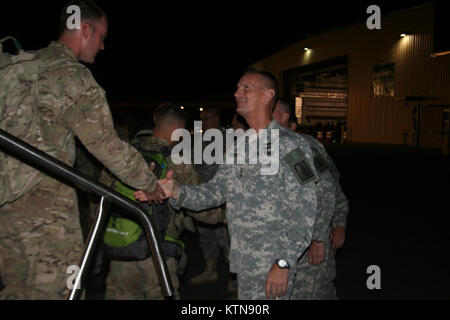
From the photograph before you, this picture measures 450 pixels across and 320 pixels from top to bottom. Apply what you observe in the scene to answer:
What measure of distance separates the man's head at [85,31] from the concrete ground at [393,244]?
108 inches

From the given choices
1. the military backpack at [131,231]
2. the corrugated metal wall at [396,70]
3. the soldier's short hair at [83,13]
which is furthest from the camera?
the corrugated metal wall at [396,70]

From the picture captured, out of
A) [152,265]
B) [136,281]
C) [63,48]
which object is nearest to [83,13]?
[63,48]

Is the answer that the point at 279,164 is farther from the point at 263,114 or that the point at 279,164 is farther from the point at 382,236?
the point at 382,236

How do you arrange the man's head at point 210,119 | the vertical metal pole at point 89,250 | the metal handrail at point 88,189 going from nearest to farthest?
the metal handrail at point 88,189 < the vertical metal pole at point 89,250 < the man's head at point 210,119

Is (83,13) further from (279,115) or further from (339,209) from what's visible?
(339,209)

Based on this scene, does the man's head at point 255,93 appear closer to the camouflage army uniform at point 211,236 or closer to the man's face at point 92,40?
the man's face at point 92,40

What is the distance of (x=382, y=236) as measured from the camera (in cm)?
605

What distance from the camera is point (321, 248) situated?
293cm

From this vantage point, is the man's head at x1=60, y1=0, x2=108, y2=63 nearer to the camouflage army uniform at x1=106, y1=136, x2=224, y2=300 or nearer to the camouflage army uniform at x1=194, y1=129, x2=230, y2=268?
the camouflage army uniform at x1=106, y1=136, x2=224, y2=300

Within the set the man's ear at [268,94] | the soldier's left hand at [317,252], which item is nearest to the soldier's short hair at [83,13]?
the man's ear at [268,94]

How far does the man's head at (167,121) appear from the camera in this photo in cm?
327

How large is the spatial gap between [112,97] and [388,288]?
52770mm

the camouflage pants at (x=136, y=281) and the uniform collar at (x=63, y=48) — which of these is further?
the camouflage pants at (x=136, y=281)

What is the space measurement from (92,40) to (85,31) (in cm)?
6
